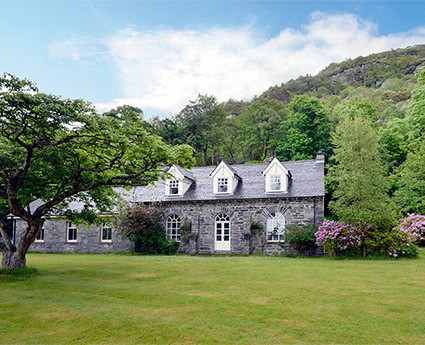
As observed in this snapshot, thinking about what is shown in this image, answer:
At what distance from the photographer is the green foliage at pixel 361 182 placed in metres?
22.5

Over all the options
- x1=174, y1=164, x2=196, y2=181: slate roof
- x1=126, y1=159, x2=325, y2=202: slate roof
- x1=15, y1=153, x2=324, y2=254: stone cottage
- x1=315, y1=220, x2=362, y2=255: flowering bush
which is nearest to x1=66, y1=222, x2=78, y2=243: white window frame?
x1=15, y1=153, x2=324, y2=254: stone cottage

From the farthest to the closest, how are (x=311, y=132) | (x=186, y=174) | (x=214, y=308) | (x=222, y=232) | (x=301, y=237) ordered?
(x=311, y=132) → (x=186, y=174) → (x=222, y=232) → (x=301, y=237) → (x=214, y=308)

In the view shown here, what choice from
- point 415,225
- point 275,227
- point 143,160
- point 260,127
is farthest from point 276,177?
point 260,127

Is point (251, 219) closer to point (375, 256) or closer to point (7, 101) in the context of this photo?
point (375, 256)

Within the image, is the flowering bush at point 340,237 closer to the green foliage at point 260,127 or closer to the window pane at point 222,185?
the window pane at point 222,185

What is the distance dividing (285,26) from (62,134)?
39.0 ft

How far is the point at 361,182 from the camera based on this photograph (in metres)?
23.0

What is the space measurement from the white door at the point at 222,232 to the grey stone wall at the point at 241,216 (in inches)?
10.8

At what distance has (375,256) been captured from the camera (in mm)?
22375

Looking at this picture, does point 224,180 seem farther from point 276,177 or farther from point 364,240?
point 364,240

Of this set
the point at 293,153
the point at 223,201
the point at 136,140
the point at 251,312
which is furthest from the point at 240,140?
the point at 251,312

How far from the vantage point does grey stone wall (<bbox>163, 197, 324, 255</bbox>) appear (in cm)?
2567

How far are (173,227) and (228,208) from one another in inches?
170

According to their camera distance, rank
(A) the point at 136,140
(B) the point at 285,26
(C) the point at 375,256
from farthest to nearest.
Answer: (C) the point at 375,256 < (B) the point at 285,26 < (A) the point at 136,140
